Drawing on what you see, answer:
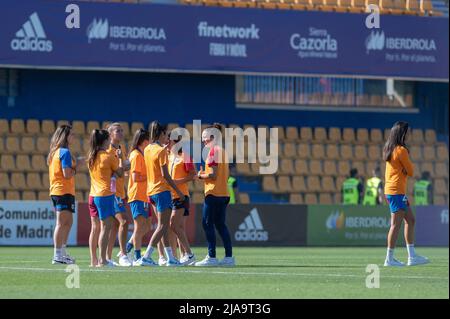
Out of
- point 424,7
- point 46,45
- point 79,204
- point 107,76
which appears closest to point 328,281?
point 79,204

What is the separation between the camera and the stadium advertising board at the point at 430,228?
3384cm

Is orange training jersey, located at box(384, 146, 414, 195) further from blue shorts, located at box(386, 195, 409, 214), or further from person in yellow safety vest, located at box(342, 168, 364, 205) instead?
person in yellow safety vest, located at box(342, 168, 364, 205)

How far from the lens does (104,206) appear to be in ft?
58.7

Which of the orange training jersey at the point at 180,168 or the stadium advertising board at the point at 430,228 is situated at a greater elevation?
the orange training jersey at the point at 180,168

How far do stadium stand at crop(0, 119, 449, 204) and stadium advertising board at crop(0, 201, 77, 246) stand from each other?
2657mm

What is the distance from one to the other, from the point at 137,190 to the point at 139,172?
293mm

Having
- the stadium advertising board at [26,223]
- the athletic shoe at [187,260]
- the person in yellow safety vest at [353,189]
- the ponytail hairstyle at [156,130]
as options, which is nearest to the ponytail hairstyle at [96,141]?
the ponytail hairstyle at [156,130]

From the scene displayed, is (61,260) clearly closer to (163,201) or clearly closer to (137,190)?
(137,190)

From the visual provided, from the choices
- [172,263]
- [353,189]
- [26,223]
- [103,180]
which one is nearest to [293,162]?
[353,189]

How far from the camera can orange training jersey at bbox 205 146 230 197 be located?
1870cm

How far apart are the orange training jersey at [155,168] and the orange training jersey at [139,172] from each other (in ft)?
0.76

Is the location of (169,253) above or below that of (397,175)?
below

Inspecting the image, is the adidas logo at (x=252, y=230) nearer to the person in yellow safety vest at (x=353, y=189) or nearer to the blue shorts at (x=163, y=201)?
the person in yellow safety vest at (x=353, y=189)

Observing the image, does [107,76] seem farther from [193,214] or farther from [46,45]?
[193,214]
